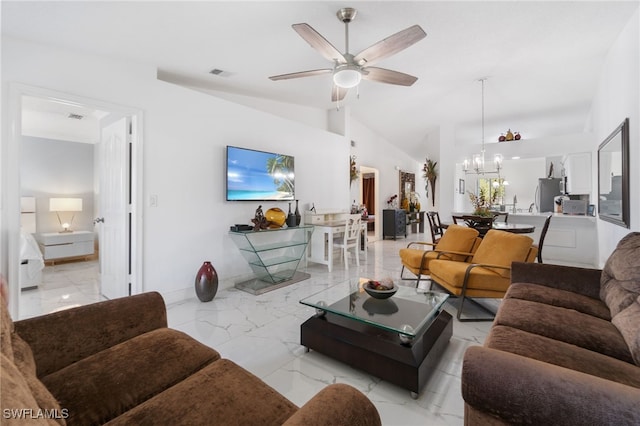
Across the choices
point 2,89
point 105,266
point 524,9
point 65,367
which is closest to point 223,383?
point 65,367

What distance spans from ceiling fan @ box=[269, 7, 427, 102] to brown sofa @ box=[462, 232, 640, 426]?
205 cm

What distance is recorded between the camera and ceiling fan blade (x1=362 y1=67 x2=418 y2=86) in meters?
2.81

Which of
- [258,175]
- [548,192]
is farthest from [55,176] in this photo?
[548,192]

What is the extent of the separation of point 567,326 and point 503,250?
130cm

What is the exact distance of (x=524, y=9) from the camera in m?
2.73

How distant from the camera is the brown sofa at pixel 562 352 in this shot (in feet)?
2.92

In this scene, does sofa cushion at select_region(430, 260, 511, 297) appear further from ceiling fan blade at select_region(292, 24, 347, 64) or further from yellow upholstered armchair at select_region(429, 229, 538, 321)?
ceiling fan blade at select_region(292, 24, 347, 64)

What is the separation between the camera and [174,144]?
130 inches

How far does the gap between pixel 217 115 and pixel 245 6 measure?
157 cm

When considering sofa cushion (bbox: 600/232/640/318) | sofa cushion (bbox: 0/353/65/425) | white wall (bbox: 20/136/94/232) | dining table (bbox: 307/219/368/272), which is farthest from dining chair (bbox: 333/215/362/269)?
white wall (bbox: 20/136/94/232)

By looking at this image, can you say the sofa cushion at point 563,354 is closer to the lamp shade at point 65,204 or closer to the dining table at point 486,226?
the dining table at point 486,226

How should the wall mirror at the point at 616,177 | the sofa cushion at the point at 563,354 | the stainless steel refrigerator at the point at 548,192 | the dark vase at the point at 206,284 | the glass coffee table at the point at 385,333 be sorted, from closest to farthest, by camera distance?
the sofa cushion at the point at 563,354, the glass coffee table at the point at 385,333, the wall mirror at the point at 616,177, the dark vase at the point at 206,284, the stainless steel refrigerator at the point at 548,192

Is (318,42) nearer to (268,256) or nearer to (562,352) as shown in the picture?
(562,352)

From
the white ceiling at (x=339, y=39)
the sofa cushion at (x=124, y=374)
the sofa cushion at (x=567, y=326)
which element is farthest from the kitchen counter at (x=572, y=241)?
the sofa cushion at (x=124, y=374)
